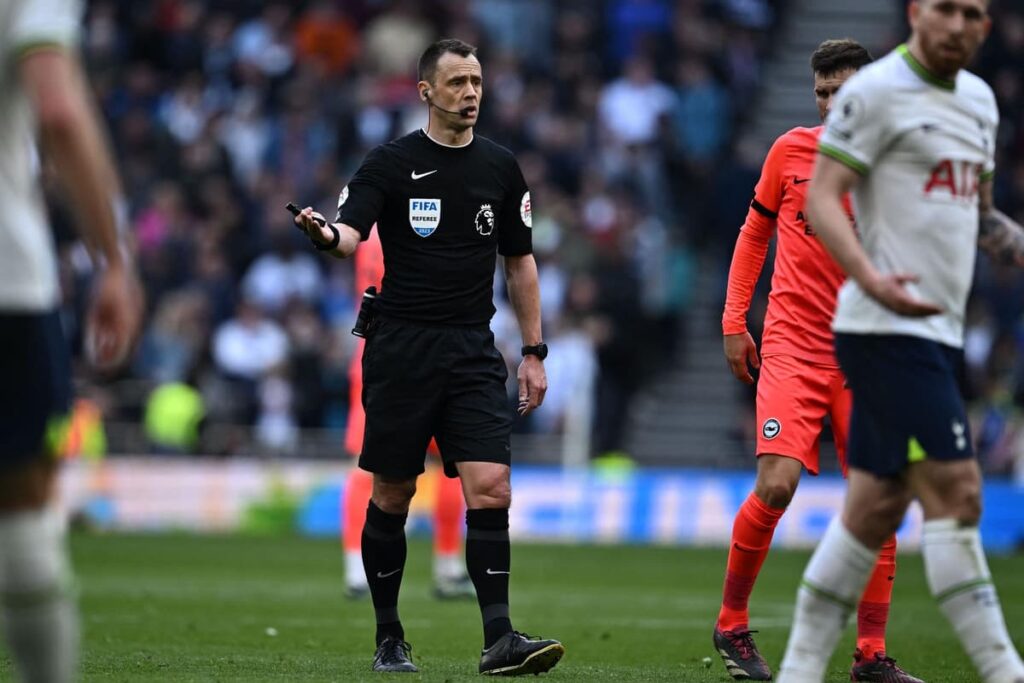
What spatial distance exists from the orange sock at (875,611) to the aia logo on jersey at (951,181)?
2385 mm

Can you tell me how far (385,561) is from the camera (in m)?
7.99

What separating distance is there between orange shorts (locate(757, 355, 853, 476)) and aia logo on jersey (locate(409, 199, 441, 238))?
61.8 inches

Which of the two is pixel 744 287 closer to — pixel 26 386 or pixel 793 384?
pixel 793 384

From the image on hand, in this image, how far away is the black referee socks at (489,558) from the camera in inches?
299

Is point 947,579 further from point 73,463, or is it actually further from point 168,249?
point 168,249

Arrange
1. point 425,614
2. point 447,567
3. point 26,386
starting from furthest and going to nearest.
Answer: point 447,567 < point 425,614 < point 26,386

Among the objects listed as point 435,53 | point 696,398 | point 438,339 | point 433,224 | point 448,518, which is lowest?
point 448,518

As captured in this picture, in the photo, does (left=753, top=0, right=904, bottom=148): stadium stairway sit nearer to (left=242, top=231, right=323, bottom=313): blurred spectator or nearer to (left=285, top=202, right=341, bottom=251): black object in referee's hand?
(left=242, top=231, right=323, bottom=313): blurred spectator

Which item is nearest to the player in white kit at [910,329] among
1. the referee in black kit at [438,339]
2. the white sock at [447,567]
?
the referee in black kit at [438,339]

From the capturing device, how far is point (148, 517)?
70.4 ft

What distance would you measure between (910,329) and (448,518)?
23.4 feet

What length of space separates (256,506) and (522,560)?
530cm

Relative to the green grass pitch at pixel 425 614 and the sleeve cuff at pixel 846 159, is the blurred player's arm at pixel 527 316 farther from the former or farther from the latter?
the sleeve cuff at pixel 846 159

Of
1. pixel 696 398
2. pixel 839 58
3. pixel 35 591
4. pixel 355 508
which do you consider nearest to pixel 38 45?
pixel 35 591
